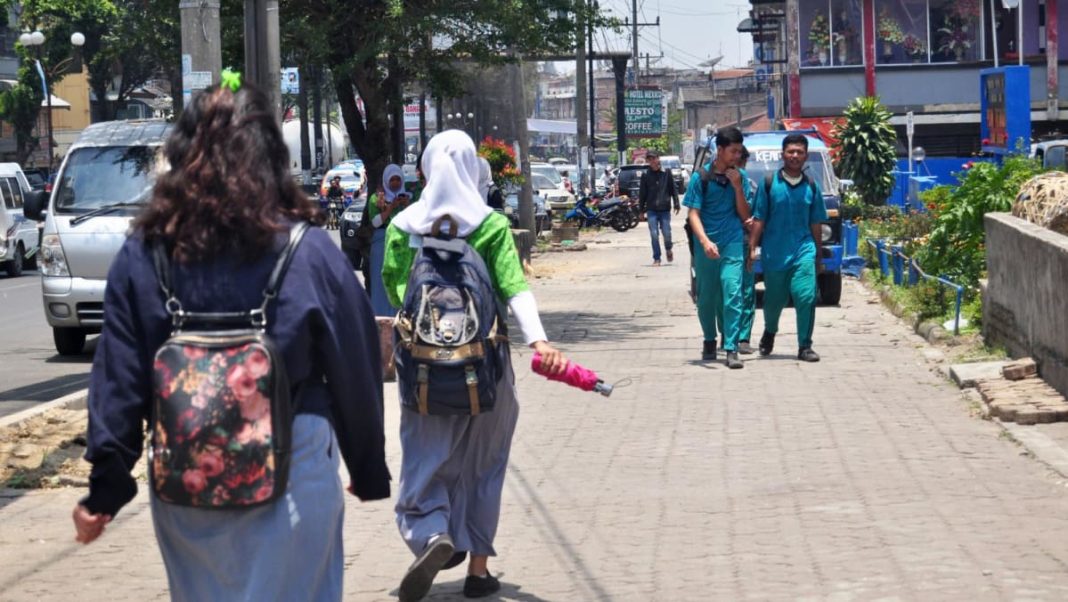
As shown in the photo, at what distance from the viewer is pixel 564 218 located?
4278cm

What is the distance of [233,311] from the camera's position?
353 centimetres

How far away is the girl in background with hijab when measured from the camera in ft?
43.2

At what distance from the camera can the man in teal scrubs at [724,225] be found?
1245 centimetres

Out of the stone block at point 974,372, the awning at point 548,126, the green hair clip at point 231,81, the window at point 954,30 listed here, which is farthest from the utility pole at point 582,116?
the awning at point 548,126

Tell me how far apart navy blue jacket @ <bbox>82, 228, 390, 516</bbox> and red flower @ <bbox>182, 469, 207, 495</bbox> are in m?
0.18

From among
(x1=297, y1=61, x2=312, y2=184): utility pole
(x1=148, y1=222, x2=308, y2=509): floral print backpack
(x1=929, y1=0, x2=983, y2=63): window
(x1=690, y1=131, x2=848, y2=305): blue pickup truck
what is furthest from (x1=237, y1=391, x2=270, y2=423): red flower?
(x1=297, y1=61, x2=312, y2=184): utility pole

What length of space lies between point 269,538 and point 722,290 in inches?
369

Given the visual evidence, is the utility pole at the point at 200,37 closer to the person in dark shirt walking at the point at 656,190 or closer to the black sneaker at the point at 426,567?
the black sneaker at the point at 426,567

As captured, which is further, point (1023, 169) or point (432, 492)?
point (1023, 169)

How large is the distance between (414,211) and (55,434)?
15.9 feet

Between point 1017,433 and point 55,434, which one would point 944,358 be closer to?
point 1017,433

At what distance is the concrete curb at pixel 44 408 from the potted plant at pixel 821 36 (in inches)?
1557

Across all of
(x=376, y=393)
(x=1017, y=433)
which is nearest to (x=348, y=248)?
(x=1017, y=433)

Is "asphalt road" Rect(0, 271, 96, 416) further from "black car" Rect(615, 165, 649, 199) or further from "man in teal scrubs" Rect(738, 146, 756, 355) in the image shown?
"black car" Rect(615, 165, 649, 199)
